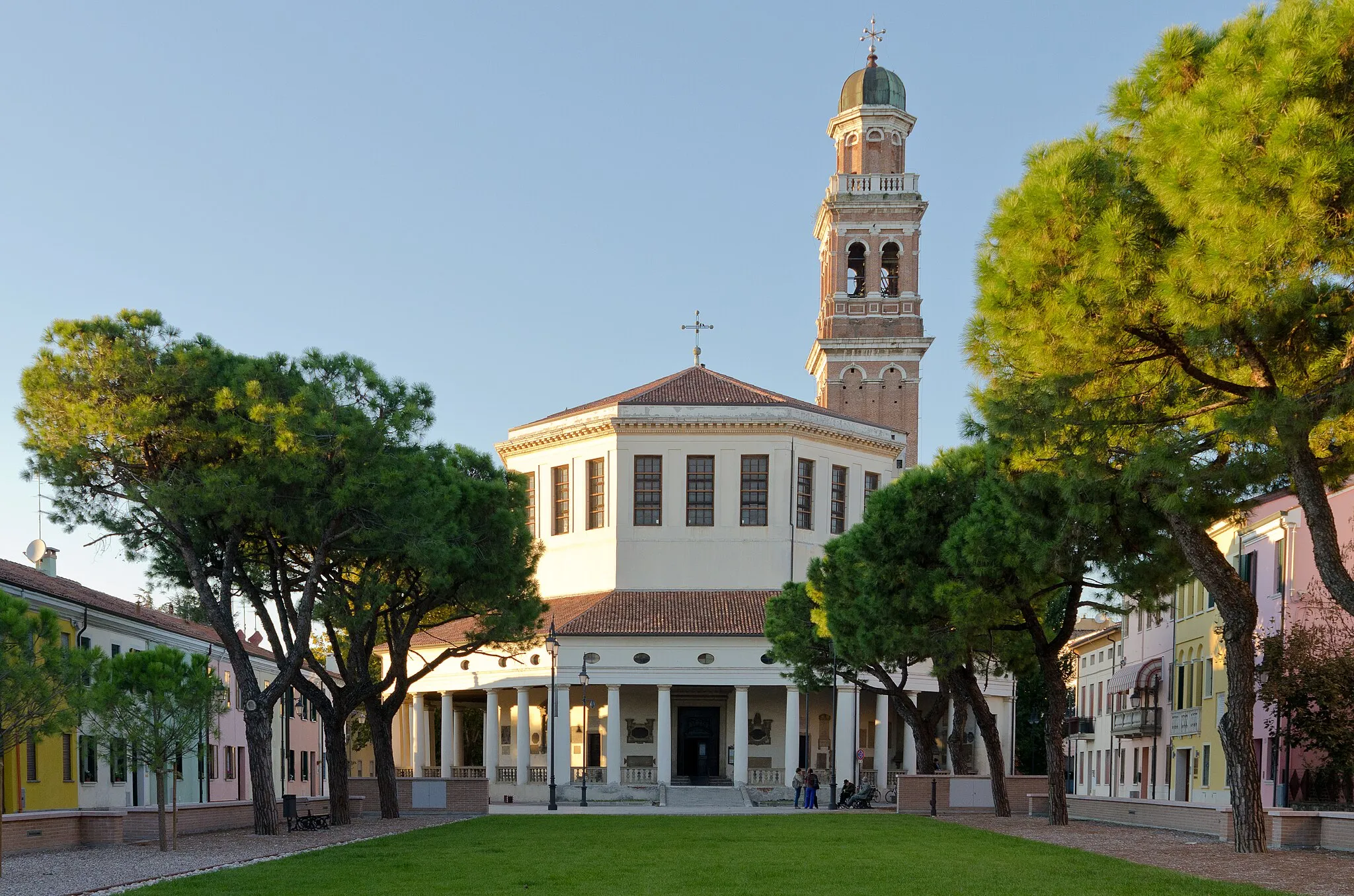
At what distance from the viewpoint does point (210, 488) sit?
98.0ft

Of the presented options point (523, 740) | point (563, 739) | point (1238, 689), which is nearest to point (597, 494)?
point (563, 739)

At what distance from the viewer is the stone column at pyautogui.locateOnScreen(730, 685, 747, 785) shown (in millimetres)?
59000

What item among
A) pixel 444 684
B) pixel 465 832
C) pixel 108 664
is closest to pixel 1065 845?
pixel 465 832

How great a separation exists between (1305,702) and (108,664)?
929 inches

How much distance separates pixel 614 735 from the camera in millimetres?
59188

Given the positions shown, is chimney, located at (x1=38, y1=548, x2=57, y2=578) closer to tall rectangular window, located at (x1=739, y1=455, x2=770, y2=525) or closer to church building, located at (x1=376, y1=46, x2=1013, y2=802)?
church building, located at (x1=376, y1=46, x2=1013, y2=802)

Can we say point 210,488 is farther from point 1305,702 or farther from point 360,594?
point 1305,702

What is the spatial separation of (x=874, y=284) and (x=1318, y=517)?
189 feet

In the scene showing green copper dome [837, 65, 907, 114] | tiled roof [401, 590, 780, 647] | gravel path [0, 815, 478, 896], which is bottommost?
gravel path [0, 815, 478, 896]

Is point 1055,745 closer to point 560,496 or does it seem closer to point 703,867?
point 703,867

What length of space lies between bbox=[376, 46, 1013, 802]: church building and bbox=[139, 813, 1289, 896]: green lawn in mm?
26534

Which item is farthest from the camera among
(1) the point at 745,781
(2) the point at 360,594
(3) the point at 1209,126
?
(1) the point at 745,781

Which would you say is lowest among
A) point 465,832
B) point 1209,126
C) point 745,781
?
point 745,781

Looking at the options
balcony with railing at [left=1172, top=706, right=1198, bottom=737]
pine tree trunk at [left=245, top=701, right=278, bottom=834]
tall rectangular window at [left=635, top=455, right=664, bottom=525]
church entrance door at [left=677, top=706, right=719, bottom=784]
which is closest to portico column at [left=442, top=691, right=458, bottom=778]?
church entrance door at [left=677, top=706, right=719, bottom=784]
